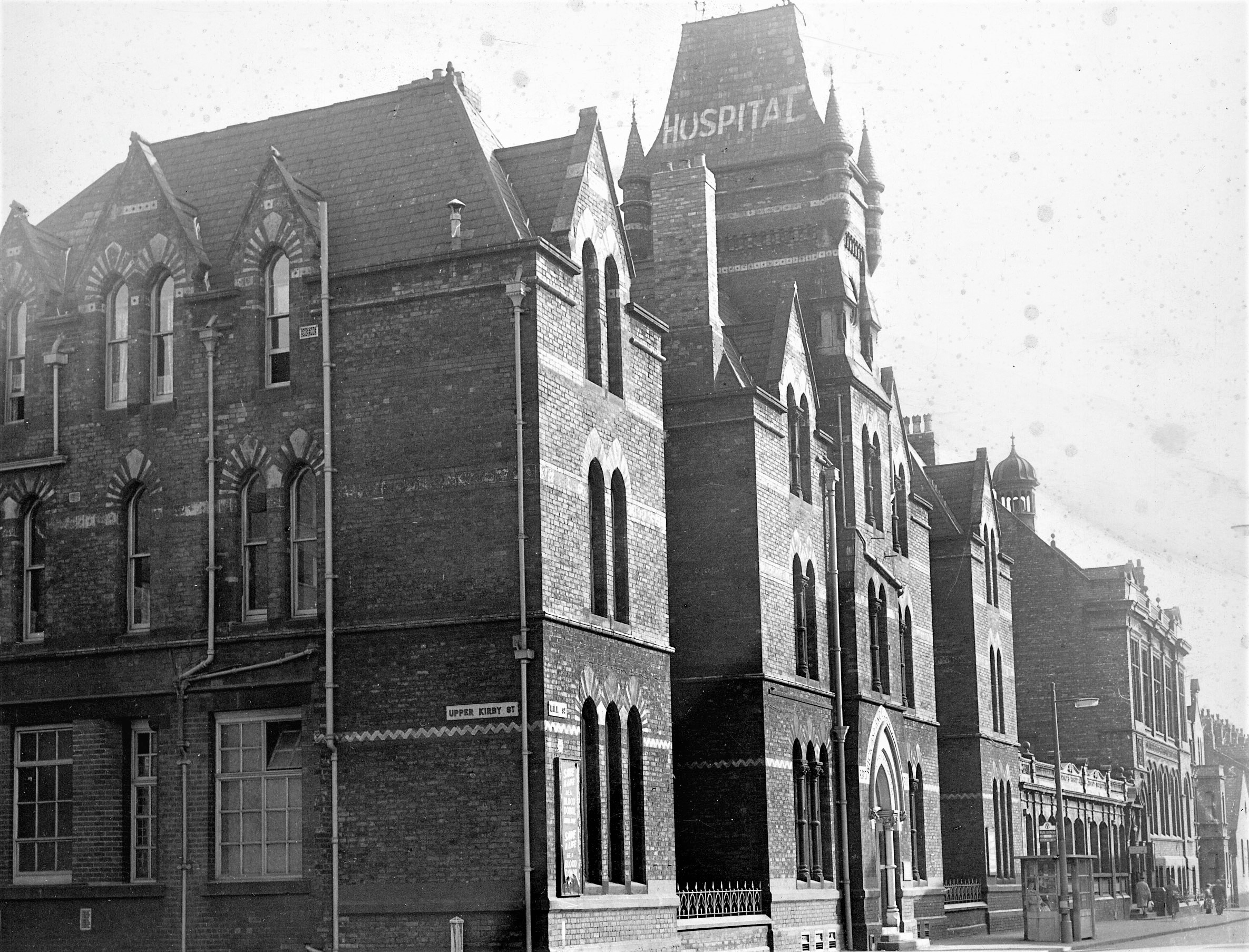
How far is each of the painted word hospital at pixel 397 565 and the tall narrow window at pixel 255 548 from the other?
0.06m

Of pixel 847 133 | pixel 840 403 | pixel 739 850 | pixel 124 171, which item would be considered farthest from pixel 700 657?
pixel 847 133

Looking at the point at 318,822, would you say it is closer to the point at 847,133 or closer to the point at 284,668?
the point at 284,668

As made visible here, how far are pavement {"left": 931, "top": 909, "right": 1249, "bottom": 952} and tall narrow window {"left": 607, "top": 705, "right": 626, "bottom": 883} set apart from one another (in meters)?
14.9

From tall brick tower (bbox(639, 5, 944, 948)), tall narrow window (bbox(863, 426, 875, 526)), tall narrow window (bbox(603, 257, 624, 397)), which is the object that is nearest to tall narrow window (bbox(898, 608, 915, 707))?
tall brick tower (bbox(639, 5, 944, 948))

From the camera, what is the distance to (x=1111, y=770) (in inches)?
3214

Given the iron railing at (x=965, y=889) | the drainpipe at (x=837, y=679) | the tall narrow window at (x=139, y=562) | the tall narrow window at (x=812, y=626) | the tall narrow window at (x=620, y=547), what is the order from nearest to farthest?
the tall narrow window at (x=139, y=562) → the tall narrow window at (x=620, y=547) → the drainpipe at (x=837, y=679) → the tall narrow window at (x=812, y=626) → the iron railing at (x=965, y=889)

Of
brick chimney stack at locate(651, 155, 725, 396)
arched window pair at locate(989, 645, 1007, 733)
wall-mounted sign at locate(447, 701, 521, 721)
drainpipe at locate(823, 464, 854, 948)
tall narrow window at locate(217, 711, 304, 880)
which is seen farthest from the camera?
arched window pair at locate(989, 645, 1007, 733)

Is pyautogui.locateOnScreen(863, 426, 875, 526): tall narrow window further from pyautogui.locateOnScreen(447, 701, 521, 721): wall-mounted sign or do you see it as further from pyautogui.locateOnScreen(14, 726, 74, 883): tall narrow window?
pyautogui.locateOnScreen(14, 726, 74, 883): tall narrow window

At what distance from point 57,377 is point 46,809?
7.41m

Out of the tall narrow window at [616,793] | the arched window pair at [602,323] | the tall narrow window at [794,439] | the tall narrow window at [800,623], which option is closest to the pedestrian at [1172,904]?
the tall narrow window at [800,623]

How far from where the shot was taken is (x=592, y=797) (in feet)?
102

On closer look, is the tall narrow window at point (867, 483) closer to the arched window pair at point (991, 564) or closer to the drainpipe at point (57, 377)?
the arched window pair at point (991, 564)

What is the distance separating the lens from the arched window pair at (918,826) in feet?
162

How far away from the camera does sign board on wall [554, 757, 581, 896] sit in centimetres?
2909
